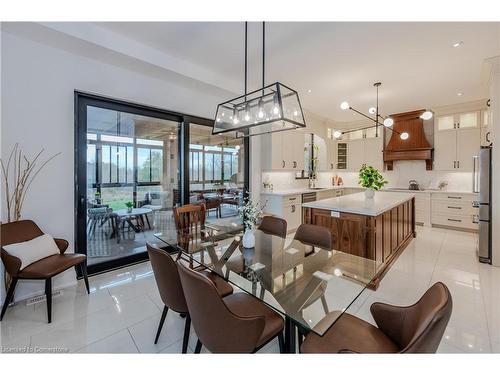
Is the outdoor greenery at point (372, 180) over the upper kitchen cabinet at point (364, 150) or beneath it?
beneath

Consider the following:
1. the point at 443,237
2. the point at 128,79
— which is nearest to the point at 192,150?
the point at 128,79

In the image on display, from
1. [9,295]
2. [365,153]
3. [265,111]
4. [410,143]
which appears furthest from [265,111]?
[365,153]

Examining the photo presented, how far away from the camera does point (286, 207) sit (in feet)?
16.7

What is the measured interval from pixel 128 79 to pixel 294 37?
7.46 ft

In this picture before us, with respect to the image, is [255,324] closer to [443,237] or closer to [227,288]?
[227,288]

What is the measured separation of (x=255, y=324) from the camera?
1.20 meters

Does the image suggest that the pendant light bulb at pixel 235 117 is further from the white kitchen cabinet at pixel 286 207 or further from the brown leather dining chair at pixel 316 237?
the white kitchen cabinet at pixel 286 207

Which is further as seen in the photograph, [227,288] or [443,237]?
[443,237]

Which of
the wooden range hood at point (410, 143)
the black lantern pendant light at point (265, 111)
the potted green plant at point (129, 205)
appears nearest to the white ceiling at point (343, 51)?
the black lantern pendant light at point (265, 111)

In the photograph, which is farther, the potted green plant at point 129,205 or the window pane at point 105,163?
the potted green plant at point 129,205

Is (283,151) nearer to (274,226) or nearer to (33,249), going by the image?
(274,226)

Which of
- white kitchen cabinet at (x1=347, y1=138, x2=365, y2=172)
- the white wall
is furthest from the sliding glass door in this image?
white kitchen cabinet at (x1=347, y1=138, x2=365, y2=172)

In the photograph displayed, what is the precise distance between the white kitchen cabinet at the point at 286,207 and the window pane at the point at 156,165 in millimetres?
2341

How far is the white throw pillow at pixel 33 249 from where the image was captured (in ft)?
7.22
